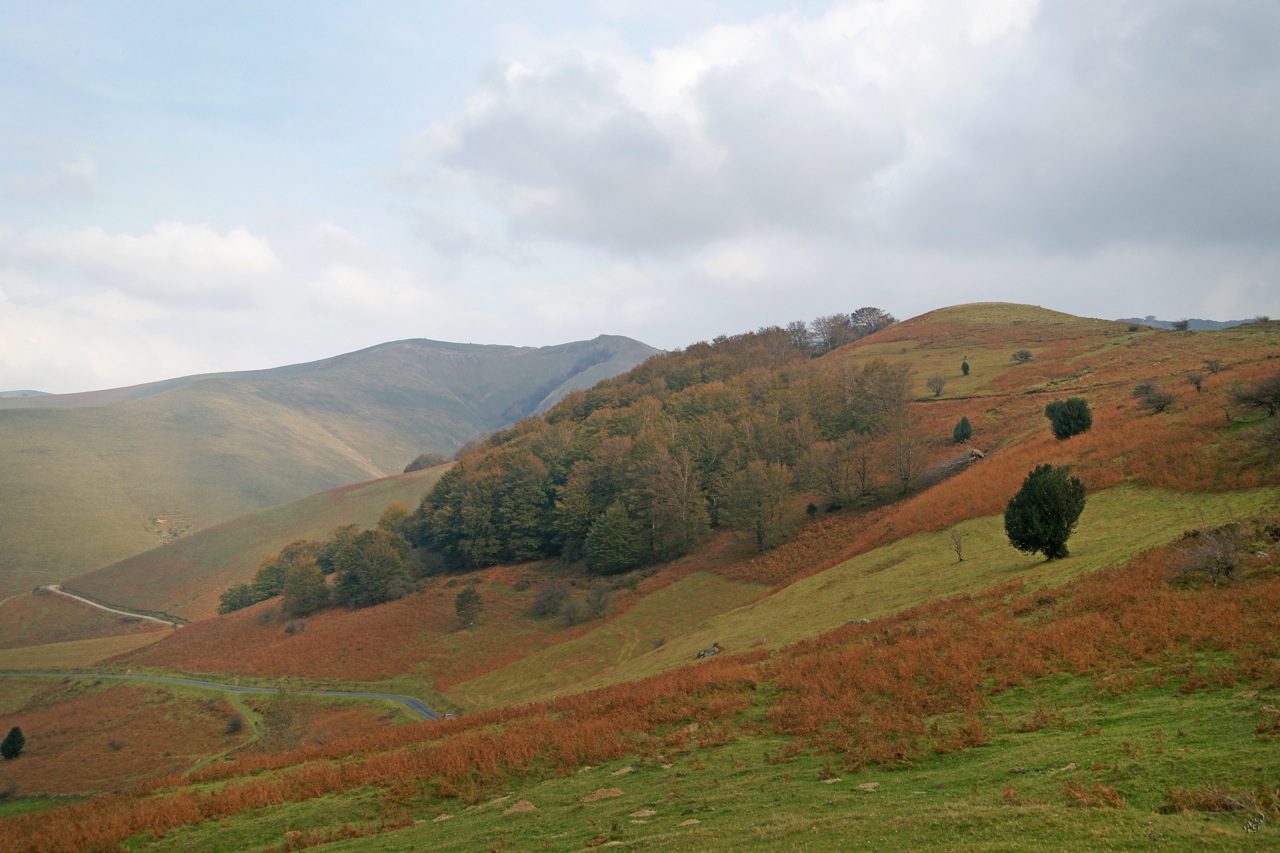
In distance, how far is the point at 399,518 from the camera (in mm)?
117625

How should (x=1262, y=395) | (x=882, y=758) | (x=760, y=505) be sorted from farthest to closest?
(x=760, y=505) → (x=1262, y=395) → (x=882, y=758)

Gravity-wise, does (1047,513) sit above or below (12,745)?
above

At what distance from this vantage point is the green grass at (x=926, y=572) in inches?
959

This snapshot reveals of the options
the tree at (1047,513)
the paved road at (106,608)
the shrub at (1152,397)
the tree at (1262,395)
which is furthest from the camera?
the paved road at (106,608)

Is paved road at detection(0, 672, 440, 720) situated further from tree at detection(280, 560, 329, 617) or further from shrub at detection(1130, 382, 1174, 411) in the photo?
shrub at detection(1130, 382, 1174, 411)

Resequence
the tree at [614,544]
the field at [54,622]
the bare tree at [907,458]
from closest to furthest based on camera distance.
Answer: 1. the bare tree at [907,458]
2. the tree at [614,544]
3. the field at [54,622]

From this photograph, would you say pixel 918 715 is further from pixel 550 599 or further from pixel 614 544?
pixel 614 544

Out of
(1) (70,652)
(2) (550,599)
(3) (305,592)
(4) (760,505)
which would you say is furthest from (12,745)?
(4) (760,505)

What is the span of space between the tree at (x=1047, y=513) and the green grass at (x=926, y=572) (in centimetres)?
73

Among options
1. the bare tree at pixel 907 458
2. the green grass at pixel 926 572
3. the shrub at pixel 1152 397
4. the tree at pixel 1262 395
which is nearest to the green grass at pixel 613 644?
the green grass at pixel 926 572

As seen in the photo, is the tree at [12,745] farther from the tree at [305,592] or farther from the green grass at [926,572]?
the green grass at [926,572]

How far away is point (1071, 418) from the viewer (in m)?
43.0

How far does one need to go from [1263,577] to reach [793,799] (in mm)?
14164

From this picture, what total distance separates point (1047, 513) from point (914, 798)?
65.7 ft
